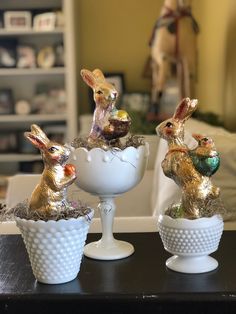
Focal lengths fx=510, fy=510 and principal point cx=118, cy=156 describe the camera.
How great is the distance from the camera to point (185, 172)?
3.17 feet

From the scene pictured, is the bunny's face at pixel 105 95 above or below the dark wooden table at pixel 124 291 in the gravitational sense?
above

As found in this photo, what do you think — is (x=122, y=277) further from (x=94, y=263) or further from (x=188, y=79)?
(x=188, y=79)

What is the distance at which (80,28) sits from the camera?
378 cm

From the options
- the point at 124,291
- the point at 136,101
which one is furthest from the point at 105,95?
the point at 136,101

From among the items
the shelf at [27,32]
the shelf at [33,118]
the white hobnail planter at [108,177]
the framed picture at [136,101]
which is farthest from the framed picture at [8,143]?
the white hobnail planter at [108,177]

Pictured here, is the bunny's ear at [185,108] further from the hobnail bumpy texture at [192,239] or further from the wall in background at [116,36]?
the wall in background at [116,36]

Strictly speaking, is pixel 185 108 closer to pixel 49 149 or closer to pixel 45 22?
pixel 49 149

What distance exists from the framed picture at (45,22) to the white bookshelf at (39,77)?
35mm

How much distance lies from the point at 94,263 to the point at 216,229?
0.26 metres

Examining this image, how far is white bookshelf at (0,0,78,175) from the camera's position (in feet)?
11.3

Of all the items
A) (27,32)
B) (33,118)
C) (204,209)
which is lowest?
(33,118)

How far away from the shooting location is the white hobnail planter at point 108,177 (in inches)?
40.2

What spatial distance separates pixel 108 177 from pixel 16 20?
2.81 metres

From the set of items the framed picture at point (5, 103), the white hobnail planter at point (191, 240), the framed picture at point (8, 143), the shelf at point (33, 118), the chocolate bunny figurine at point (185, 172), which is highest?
the chocolate bunny figurine at point (185, 172)
